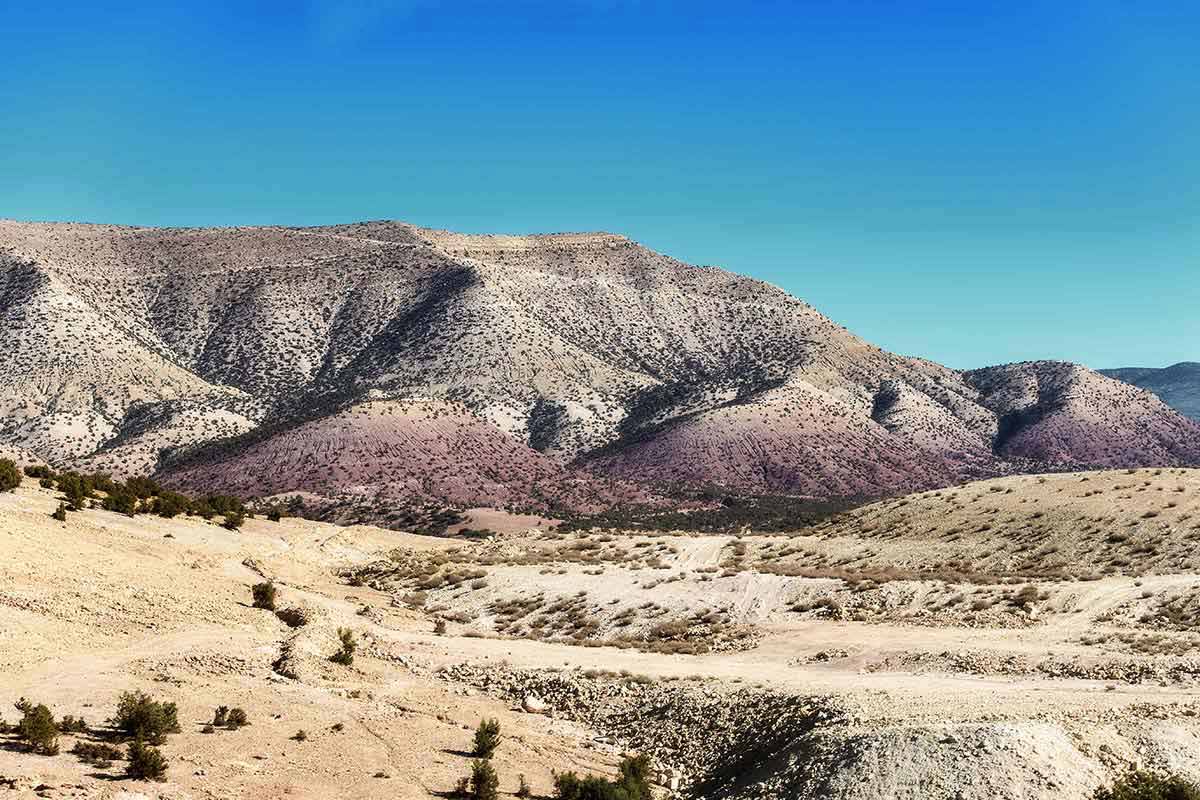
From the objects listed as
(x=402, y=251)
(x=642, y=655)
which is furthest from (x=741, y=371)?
(x=642, y=655)

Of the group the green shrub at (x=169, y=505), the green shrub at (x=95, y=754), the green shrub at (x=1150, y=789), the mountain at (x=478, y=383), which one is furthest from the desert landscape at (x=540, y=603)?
the mountain at (x=478, y=383)

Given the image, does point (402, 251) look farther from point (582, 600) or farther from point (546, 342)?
point (582, 600)

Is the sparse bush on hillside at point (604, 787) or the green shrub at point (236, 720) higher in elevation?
the green shrub at point (236, 720)

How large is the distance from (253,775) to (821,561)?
33.6 meters

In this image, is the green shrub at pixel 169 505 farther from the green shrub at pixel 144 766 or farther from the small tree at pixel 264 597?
the green shrub at pixel 144 766

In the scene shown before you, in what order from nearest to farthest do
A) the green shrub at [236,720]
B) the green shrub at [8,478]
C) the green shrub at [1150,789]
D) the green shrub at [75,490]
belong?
the green shrub at [1150,789], the green shrub at [236,720], the green shrub at [8,478], the green shrub at [75,490]

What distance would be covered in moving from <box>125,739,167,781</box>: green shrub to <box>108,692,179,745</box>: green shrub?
126 centimetres

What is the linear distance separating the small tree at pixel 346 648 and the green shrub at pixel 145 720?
311 inches

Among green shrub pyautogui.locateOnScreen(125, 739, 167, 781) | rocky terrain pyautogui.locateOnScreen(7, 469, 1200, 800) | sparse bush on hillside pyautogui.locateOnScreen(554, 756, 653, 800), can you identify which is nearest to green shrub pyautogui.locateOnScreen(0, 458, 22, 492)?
rocky terrain pyautogui.locateOnScreen(7, 469, 1200, 800)

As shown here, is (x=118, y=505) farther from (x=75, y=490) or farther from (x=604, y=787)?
(x=604, y=787)

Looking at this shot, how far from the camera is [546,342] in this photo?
14012cm

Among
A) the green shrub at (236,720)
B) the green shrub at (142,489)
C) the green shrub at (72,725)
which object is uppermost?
the green shrub at (142,489)

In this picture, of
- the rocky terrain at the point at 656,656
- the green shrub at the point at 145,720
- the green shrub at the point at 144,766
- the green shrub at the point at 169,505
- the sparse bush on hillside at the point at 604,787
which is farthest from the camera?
the green shrub at the point at 169,505

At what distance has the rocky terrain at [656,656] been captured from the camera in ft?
59.6
